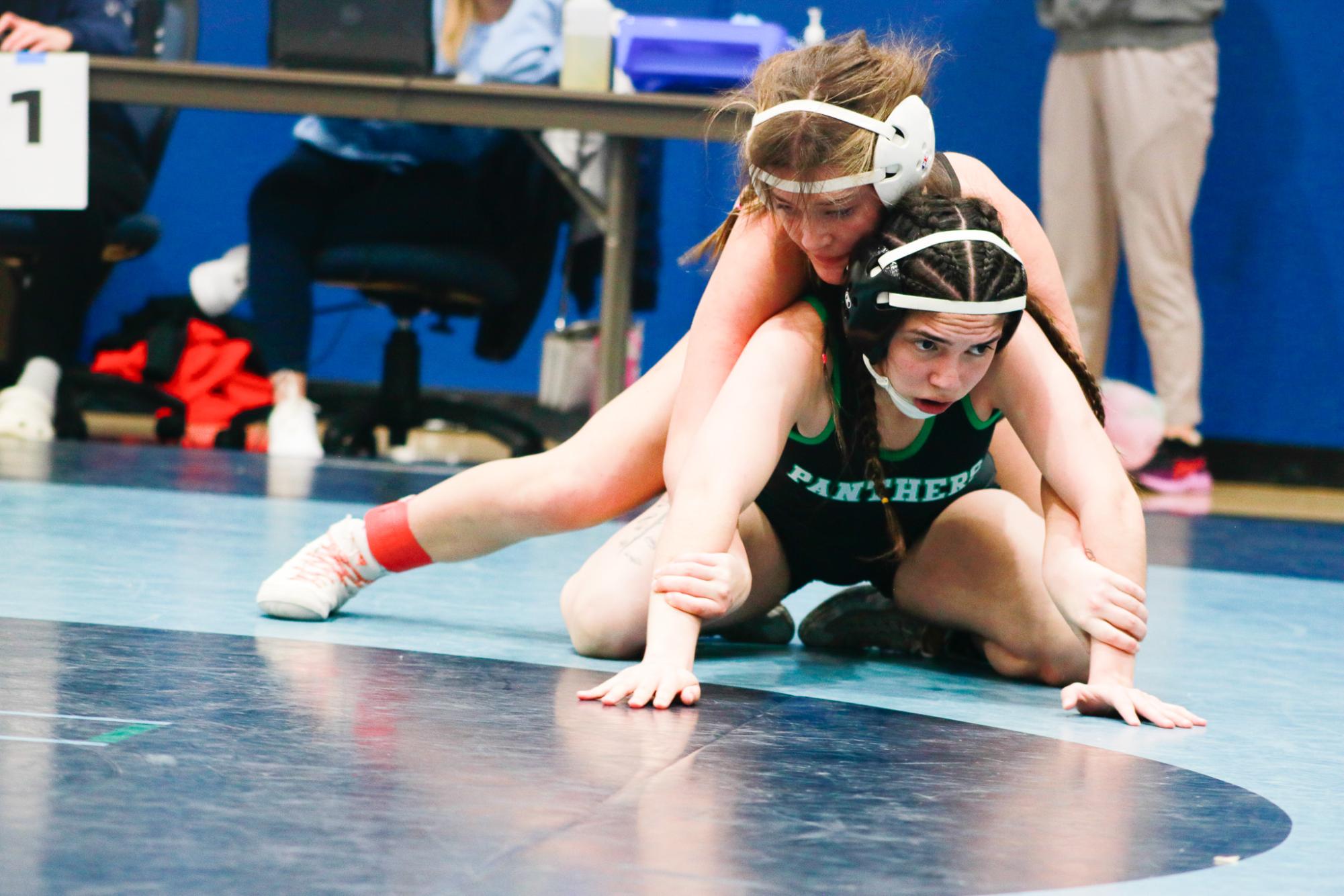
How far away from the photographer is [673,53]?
4246 millimetres

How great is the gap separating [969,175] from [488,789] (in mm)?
1121

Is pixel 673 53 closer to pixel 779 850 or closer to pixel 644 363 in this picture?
pixel 644 363

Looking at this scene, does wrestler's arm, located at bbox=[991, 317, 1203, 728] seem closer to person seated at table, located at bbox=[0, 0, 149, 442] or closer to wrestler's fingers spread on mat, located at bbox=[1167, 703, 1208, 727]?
wrestler's fingers spread on mat, located at bbox=[1167, 703, 1208, 727]

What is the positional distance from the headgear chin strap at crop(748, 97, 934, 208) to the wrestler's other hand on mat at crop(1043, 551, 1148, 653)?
0.48 meters

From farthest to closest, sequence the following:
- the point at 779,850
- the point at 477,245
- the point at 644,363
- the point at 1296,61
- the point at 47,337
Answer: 1. the point at 644,363
2. the point at 1296,61
3. the point at 47,337
4. the point at 477,245
5. the point at 779,850

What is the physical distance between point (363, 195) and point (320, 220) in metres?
0.15

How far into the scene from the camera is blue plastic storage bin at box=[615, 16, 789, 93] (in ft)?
13.8

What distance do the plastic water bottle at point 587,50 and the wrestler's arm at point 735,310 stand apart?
234 cm

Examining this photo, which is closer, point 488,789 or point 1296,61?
point 488,789

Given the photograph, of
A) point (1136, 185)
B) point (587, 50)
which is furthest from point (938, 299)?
point (1136, 185)

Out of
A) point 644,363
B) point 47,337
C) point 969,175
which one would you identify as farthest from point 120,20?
point 969,175

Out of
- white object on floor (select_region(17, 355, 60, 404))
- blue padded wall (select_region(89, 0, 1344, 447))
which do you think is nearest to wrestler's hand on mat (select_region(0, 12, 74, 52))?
white object on floor (select_region(17, 355, 60, 404))

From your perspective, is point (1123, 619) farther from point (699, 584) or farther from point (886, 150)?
point (886, 150)

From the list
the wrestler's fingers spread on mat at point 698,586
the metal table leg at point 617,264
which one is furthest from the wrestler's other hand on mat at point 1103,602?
the metal table leg at point 617,264
